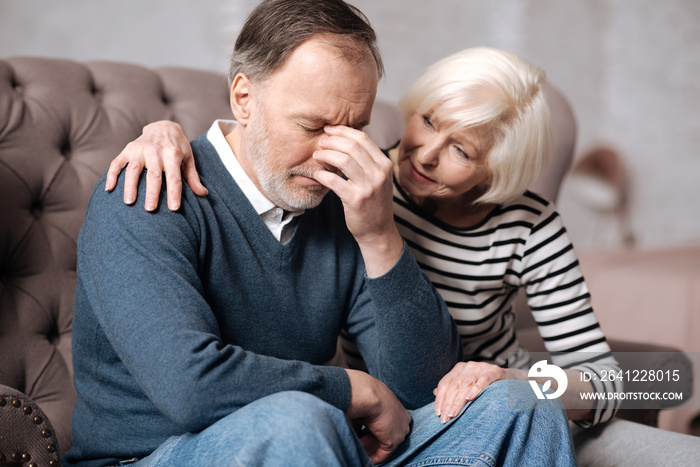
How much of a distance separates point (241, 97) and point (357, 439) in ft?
1.86

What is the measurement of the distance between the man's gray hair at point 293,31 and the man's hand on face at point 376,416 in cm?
49

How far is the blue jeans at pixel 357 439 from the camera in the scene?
0.74 m

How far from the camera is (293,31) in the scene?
3.18 feet

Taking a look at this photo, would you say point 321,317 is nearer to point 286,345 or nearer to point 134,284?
point 286,345

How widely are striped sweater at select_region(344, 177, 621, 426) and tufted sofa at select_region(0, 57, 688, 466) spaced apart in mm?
651

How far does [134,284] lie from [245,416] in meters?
0.23

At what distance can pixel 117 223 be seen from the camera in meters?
0.88

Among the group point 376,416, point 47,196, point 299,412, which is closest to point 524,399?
point 376,416

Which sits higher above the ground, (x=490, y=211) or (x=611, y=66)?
(x=611, y=66)

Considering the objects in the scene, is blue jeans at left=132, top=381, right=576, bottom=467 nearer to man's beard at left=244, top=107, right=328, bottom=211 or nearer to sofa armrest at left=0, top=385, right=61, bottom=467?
sofa armrest at left=0, top=385, right=61, bottom=467

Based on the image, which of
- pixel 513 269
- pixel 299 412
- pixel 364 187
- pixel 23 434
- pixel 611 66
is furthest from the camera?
pixel 611 66

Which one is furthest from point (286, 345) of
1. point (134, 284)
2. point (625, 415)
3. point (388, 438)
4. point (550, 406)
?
point (625, 415)

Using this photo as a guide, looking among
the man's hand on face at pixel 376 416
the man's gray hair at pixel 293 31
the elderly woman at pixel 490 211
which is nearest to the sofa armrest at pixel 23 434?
the man's hand on face at pixel 376 416

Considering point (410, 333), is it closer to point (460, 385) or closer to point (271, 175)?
point (460, 385)
